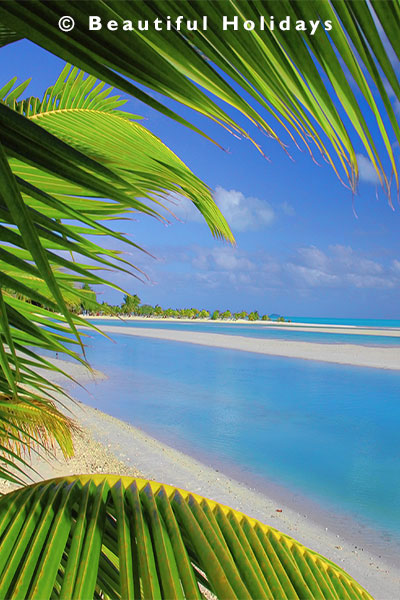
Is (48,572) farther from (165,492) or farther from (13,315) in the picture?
(13,315)

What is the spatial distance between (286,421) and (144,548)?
8.78 m

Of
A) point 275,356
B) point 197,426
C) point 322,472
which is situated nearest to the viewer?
point 322,472

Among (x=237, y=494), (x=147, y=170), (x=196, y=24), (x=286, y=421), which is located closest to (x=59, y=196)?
(x=147, y=170)

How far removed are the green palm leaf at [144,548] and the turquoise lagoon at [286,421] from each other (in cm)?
432

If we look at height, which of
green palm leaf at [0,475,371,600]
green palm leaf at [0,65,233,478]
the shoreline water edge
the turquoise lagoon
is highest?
green palm leaf at [0,65,233,478]

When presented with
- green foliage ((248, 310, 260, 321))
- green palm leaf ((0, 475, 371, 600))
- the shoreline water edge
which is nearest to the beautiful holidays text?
green palm leaf ((0, 475, 371, 600))

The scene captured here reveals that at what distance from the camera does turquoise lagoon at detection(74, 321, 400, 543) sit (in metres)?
5.64

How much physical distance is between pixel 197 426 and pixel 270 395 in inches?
150

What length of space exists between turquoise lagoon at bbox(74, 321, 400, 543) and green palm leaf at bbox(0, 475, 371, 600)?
432 cm

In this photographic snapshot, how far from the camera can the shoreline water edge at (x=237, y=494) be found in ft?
11.9

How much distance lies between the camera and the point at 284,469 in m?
6.14

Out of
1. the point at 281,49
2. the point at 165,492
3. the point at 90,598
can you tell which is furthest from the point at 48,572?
the point at 281,49

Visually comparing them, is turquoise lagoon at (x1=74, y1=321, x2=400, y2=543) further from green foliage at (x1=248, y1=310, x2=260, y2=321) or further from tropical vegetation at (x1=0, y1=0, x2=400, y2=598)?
green foliage at (x1=248, y1=310, x2=260, y2=321)

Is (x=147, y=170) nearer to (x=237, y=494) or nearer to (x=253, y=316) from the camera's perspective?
(x=237, y=494)
